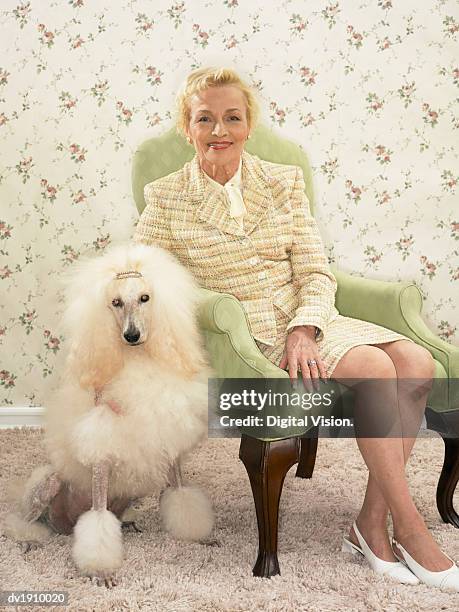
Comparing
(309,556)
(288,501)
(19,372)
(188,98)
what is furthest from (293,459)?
(19,372)

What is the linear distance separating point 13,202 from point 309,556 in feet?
6.23

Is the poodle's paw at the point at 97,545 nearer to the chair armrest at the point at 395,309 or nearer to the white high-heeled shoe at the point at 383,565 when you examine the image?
the white high-heeled shoe at the point at 383,565

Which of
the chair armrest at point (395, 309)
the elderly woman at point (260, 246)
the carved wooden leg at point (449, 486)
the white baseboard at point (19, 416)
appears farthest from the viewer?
the white baseboard at point (19, 416)

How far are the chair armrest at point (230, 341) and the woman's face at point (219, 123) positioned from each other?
16.2 inches

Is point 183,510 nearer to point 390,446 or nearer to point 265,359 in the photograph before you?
point 265,359

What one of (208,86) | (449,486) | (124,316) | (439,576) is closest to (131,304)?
(124,316)

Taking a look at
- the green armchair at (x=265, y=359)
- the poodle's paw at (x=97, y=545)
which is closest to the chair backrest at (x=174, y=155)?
the green armchair at (x=265, y=359)

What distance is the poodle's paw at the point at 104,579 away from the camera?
68.0 inches

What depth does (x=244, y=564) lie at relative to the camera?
1854 millimetres

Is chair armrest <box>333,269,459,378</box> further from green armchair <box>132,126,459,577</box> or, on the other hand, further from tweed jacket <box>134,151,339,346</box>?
tweed jacket <box>134,151,339,346</box>

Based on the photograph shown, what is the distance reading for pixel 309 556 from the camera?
6.23 ft

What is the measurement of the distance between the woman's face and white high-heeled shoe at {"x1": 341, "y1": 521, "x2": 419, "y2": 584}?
1068mm

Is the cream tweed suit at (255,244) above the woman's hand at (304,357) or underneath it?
above

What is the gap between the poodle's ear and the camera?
5.70ft
